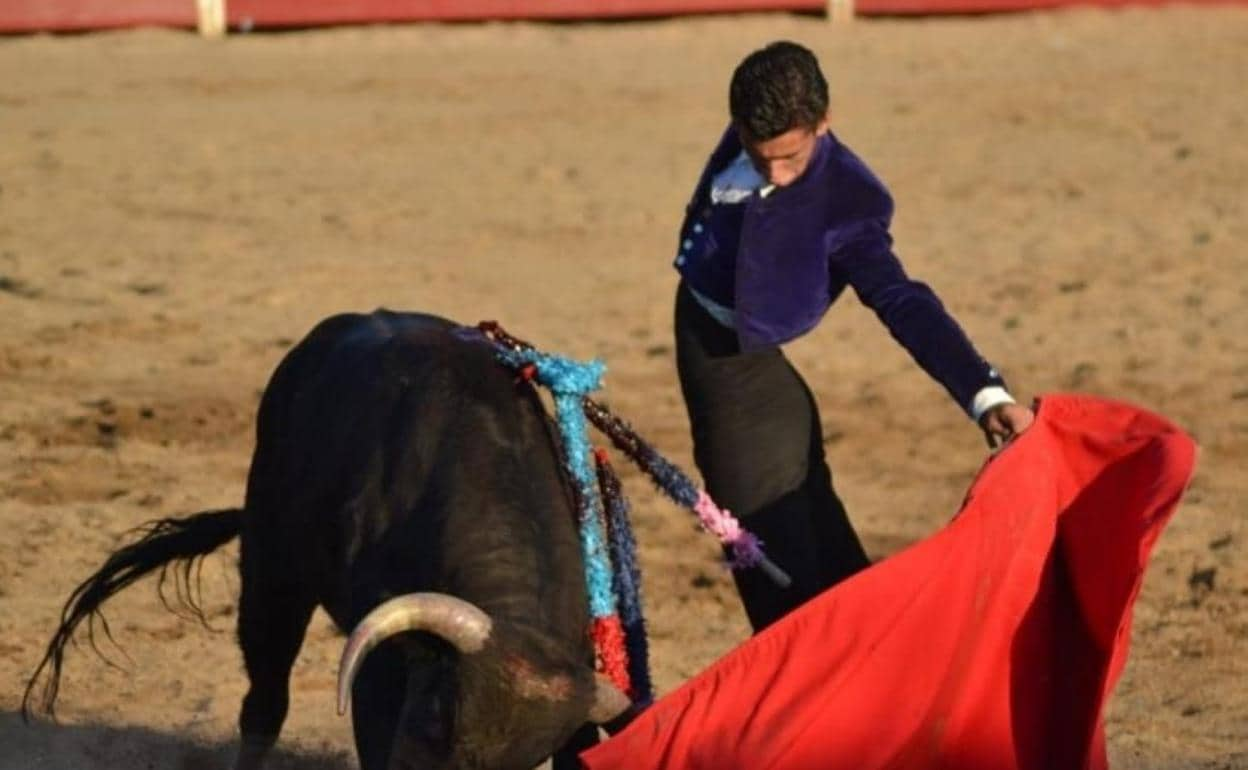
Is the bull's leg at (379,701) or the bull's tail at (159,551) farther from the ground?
the bull's leg at (379,701)

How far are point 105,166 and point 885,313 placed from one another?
724 cm

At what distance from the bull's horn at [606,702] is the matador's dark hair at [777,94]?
2.92ft

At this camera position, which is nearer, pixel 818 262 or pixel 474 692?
pixel 474 692

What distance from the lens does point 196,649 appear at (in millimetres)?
→ 6008

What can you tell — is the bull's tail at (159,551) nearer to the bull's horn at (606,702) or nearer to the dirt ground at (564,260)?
the dirt ground at (564,260)

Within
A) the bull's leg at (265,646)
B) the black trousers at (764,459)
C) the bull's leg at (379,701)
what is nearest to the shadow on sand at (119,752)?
the bull's leg at (265,646)

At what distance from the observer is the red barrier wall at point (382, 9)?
13.6 meters

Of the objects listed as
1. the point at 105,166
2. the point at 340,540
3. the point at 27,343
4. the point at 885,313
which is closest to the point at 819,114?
the point at 885,313

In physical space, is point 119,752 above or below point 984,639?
below

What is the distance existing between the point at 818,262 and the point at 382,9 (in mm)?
10105

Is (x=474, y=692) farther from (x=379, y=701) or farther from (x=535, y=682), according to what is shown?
(x=379, y=701)

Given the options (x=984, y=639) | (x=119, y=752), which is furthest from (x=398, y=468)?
(x=119, y=752)

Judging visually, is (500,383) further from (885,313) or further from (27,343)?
(27,343)

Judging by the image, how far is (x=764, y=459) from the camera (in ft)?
14.8
